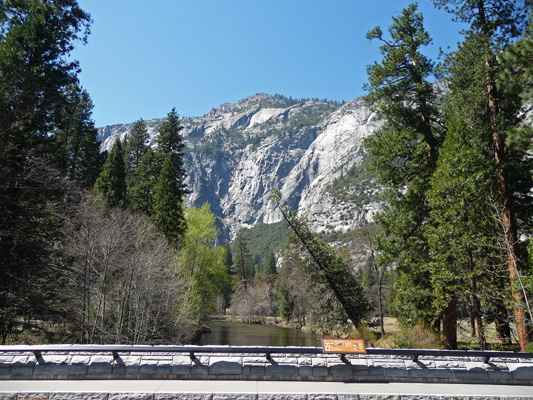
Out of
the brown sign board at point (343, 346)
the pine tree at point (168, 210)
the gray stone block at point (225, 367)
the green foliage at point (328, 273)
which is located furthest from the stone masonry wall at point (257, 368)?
the pine tree at point (168, 210)

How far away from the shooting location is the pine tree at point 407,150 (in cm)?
1783

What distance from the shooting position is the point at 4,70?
543 inches

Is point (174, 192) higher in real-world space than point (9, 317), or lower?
higher

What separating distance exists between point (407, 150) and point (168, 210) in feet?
65.7

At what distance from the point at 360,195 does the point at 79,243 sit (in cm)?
18374

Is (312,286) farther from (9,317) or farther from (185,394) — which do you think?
(185,394)

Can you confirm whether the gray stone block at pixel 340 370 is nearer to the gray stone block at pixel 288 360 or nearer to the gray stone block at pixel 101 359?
the gray stone block at pixel 288 360

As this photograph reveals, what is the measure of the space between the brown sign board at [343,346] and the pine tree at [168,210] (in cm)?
2295

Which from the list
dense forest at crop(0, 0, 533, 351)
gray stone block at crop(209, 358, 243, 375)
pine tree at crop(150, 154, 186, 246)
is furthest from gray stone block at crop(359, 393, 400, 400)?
pine tree at crop(150, 154, 186, 246)

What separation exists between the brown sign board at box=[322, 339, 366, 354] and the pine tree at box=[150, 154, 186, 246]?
22952mm

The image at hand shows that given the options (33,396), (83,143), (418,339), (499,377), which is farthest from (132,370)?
(83,143)

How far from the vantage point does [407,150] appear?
17.6 meters

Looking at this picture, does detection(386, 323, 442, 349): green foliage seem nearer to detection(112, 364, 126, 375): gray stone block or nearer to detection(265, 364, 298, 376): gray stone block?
detection(265, 364, 298, 376): gray stone block

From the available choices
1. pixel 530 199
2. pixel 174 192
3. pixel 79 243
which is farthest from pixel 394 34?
pixel 174 192
